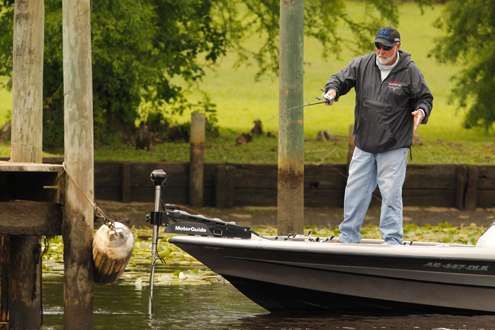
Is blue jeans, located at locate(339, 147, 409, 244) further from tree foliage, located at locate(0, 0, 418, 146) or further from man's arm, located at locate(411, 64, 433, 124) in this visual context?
tree foliage, located at locate(0, 0, 418, 146)

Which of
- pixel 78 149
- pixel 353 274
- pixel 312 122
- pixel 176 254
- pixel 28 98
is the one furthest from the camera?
pixel 312 122

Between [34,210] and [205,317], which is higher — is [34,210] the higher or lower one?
the higher one

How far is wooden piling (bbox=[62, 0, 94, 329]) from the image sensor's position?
12312 millimetres

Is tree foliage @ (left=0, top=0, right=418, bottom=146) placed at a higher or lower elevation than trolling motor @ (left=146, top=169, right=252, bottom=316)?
higher

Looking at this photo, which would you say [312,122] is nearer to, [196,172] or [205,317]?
[196,172]

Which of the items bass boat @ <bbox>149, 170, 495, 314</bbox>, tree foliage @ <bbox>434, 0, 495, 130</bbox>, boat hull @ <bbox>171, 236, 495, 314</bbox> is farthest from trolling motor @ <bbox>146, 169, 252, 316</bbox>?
tree foliage @ <bbox>434, 0, 495, 130</bbox>

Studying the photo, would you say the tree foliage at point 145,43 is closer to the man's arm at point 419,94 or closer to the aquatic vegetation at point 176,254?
the aquatic vegetation at point 176,254

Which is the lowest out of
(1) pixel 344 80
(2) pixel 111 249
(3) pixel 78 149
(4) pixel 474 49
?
(2) pixel 111 249

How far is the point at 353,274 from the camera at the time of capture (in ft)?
45.2

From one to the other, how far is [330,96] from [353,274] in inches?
60.3

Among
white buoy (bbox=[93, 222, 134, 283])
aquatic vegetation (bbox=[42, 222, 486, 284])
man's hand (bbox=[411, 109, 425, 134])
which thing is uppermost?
man's hand (bbox=[411, 109, 425, 134])

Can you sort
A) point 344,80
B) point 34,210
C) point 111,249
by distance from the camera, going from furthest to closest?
point 344,80
point 34,210
point 111,249

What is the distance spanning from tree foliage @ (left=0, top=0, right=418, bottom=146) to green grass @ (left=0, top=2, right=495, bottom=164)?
0.82 meters

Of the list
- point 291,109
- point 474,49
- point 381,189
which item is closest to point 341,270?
point 381,189
